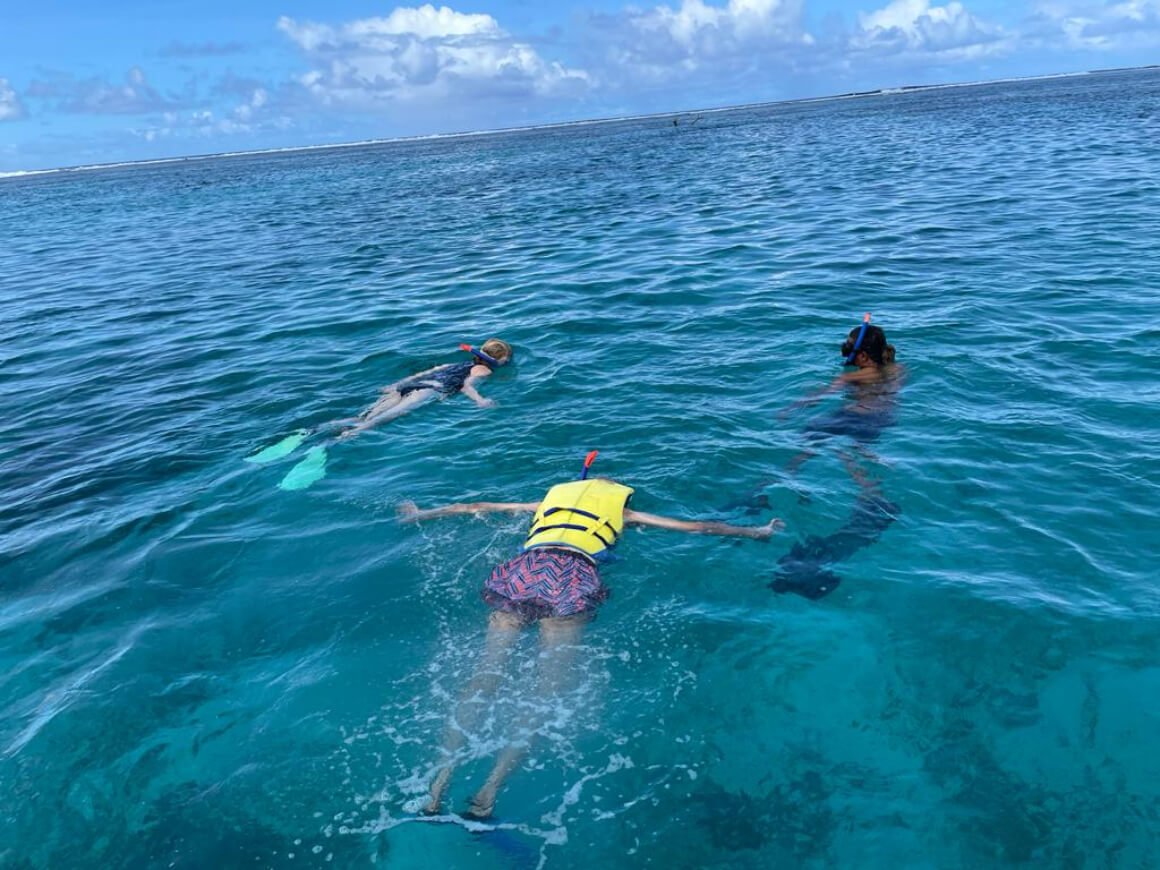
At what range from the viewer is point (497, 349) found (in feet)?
52.9

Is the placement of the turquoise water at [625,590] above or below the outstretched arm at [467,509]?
below

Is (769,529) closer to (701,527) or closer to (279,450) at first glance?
(701,527)

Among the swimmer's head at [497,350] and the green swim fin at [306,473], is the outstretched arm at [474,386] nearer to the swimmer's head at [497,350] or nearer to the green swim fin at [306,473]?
the swimmer's head at [497,350]

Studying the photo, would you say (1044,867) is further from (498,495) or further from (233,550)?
(233,550)

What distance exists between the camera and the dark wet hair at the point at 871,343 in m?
13.1

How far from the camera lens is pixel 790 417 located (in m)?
13.0

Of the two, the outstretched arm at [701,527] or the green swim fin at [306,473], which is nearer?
the outstretched arm at [701,527]

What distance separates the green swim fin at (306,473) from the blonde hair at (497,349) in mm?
4670

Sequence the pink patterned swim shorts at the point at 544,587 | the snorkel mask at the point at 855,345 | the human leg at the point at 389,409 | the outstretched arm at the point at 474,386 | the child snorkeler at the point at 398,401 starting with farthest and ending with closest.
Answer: the outstretched arm at the point at 474,386 < the human leg at the point at 389,409 < the snorkel mask at the point at 855,345 < the child snorkeler at the point at 398,401 < the pink patterned swim shorts at the point at 544,587

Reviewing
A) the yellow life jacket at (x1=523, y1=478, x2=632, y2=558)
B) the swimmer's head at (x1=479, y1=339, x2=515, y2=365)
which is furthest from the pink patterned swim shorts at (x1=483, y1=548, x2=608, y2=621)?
the swimmer's head at (x1=479, y1=339, x2=515, y2=365)

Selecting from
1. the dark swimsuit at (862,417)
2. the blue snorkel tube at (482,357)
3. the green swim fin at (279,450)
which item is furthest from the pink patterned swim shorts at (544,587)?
the blue snorkel tube at (482,357)

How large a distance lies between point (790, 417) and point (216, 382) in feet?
40.3

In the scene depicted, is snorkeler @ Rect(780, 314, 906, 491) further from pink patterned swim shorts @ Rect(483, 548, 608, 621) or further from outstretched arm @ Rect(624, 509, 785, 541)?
pink patterned swim shorts @ Rect(483, 548, 608, 621)

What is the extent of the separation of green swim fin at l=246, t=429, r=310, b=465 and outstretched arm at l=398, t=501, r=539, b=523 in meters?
3.23
